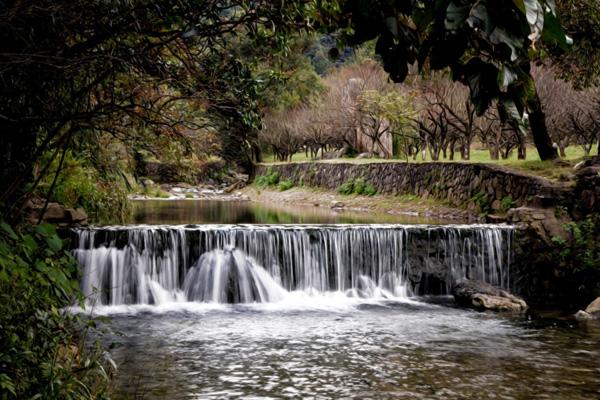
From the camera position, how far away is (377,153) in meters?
43.7

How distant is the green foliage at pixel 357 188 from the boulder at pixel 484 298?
16.8 m

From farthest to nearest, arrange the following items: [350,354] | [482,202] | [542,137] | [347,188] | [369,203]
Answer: [347,188], [369,203], [482,202], [542,137], [350,354]

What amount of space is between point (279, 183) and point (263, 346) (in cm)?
3229

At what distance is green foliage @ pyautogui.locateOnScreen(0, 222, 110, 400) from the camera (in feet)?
14.8

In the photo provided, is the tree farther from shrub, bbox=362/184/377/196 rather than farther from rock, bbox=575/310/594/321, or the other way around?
shrub, bbox=362/184/377/196

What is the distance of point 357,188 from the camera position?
106 feet

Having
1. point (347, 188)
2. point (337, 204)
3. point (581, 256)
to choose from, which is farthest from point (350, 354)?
point (347, 188)

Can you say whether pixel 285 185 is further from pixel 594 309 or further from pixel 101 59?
A: pixel 101 59

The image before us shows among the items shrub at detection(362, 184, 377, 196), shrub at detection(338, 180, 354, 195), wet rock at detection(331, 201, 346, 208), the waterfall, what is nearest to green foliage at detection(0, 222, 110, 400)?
the waterfall

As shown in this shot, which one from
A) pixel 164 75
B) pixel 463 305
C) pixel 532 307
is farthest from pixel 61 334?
pixel 532 307

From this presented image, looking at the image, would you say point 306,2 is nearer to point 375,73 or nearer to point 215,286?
point 215,286

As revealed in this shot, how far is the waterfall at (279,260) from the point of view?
1377 cm

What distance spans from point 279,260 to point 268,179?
2892 cm

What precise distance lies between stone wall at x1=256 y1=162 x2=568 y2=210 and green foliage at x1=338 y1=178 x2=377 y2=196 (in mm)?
258
